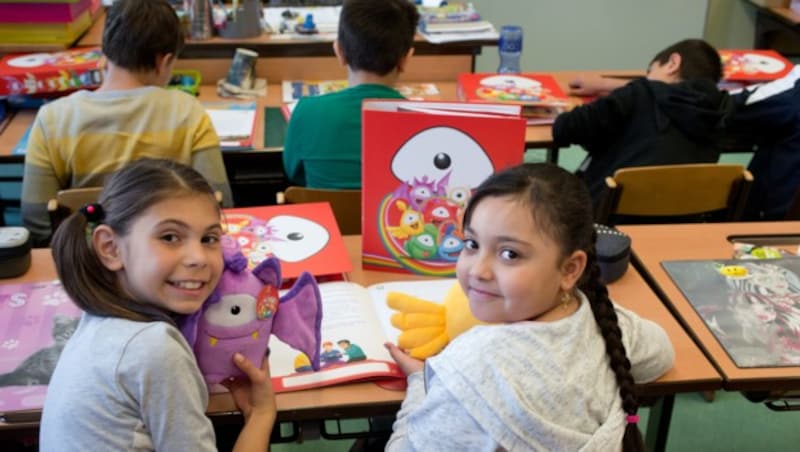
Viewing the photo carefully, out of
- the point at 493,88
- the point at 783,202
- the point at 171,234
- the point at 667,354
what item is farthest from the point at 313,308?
the point at 783,202

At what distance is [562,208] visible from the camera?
3.41 feet

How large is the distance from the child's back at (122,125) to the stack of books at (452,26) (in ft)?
3.53

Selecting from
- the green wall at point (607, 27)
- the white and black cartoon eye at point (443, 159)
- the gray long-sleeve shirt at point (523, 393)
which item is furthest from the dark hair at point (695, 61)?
the green wall at point (607, 27)

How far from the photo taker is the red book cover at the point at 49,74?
2.38m

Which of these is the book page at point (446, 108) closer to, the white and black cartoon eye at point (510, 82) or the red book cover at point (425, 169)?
the red book cover at point (425, 169)

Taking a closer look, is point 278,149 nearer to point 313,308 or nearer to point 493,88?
point 493,88

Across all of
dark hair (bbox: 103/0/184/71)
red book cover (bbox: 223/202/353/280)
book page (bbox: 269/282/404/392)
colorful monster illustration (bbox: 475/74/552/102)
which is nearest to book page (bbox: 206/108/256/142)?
dark hair (bbox: 103/0/184/71)

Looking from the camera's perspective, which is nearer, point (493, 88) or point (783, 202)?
point (783, 202)

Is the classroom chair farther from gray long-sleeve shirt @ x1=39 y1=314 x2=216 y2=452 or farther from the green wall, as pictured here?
the green wall

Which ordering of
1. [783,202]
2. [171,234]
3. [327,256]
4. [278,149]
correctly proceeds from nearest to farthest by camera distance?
[171,234], [327,256], [278,149], [783,202]

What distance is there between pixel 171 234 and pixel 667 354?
2.51ft

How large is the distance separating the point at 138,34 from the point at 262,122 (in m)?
0.53

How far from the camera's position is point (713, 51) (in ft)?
8.21

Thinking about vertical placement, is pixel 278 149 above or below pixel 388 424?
above
